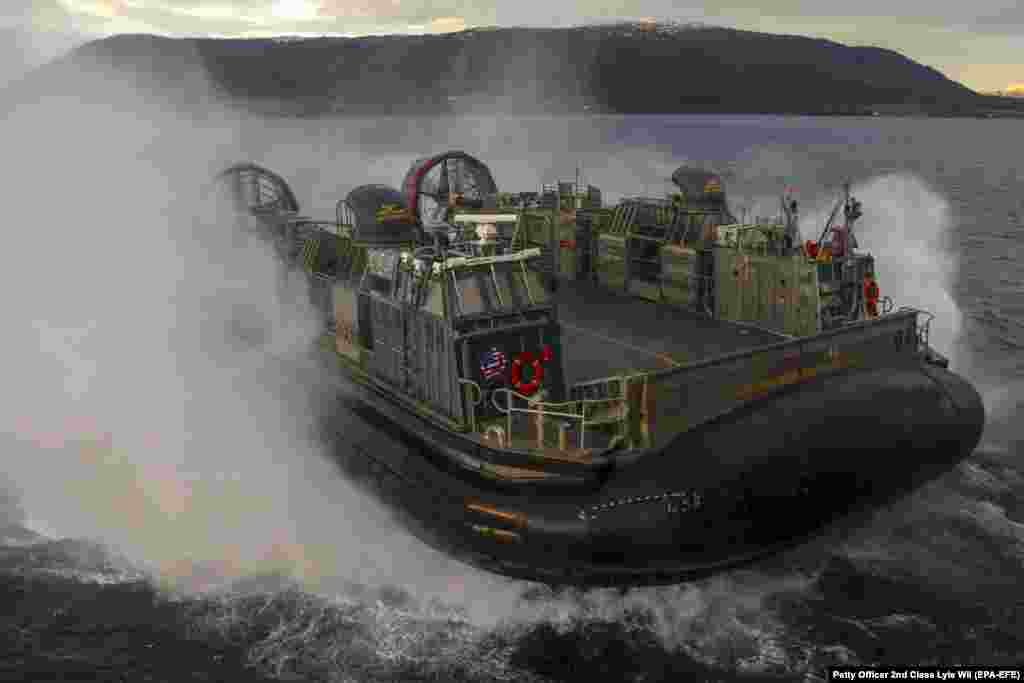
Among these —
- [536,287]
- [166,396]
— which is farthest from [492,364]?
[166,396]

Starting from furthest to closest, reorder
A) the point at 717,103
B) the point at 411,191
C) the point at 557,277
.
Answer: the point at 717,103
the point at 411,191
the point at 557,277

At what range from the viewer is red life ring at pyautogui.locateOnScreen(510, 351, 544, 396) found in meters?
10.7

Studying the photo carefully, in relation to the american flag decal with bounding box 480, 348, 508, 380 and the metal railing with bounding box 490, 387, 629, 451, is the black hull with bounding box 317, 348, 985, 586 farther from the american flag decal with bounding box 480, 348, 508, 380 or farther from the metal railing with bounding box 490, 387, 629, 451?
the american flag decal with bounding box 480, 348, 508, 380

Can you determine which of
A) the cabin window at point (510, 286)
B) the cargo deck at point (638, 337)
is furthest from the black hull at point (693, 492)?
Result: the cargo deck at point (638, 337)

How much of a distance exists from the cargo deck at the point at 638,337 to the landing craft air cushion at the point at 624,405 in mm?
65

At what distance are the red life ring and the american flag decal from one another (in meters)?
0.17

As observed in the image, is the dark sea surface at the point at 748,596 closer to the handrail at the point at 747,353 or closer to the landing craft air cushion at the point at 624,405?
the landing craft air cushion at the point at 624,405

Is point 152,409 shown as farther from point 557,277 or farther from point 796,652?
point 796,652

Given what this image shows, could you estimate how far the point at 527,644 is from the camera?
10102 mm

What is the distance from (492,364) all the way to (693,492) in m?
2.99

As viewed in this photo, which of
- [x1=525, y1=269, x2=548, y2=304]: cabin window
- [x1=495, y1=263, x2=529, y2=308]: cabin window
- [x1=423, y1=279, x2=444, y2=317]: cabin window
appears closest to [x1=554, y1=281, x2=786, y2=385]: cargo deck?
[x1=525, y1=269, x2=548, y2=304]: cabin window

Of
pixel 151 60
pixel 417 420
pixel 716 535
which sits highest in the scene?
pixel 151 60

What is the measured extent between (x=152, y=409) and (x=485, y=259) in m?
7.49

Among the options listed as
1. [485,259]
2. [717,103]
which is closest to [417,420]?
[485,259]
